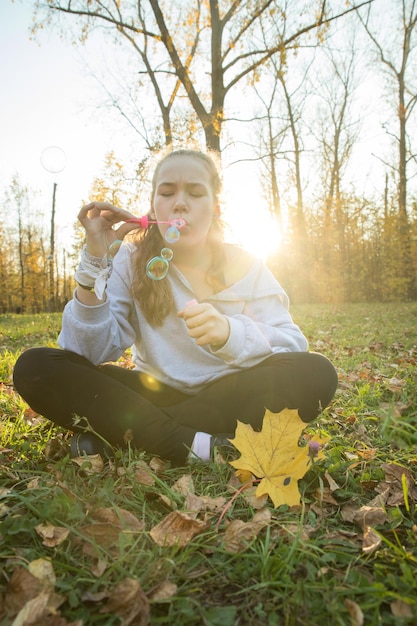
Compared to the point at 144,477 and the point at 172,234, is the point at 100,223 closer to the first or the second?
the point at 172,234

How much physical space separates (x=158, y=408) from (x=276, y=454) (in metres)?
0.64

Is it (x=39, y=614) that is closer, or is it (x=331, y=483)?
(x=39, y=614)

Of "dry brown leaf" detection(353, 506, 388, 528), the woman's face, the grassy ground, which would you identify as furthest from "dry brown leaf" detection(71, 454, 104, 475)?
the woman's face

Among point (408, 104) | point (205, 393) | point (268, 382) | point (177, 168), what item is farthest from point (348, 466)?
point (408, 104)

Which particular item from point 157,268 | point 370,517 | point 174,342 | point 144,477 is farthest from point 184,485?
point 157,268

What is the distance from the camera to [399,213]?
1579cm

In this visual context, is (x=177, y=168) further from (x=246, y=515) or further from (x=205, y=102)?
(x=205, y=102)

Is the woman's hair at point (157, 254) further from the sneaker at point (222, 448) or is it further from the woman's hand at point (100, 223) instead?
the sneaker at point (222, 448)

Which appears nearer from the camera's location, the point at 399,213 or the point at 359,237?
the point at 399,213

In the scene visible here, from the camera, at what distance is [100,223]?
1.82 metres

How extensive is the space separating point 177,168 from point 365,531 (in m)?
1.78

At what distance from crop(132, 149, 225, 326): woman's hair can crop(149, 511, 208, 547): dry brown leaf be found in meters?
1.16

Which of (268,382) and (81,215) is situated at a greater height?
(81,215)

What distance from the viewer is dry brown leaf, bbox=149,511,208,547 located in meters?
1.10
